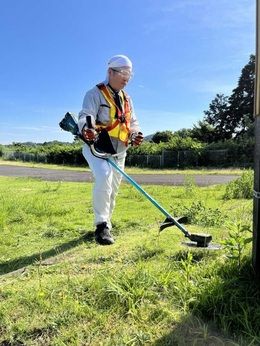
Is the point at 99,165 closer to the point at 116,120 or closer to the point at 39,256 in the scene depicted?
the point at 116,120

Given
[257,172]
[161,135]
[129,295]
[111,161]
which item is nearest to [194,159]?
[161,135]

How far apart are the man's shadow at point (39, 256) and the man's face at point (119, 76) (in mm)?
1767

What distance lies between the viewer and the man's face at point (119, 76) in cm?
482

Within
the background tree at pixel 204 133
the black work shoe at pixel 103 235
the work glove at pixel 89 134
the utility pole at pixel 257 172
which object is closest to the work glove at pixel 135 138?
the work glove at pixel 89 134

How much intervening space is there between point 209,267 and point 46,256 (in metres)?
1.78

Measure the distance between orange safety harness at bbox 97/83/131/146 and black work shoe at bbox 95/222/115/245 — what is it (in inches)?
40.5

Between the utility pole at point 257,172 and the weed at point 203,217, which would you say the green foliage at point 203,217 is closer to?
the weed at point 203,217

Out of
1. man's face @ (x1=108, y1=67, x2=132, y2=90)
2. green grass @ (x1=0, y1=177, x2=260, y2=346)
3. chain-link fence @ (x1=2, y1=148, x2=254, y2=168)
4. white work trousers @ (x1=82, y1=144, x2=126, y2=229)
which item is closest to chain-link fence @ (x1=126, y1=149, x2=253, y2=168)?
chain-link fence @ (x1=2, y1=148, x2=254, y2=168)

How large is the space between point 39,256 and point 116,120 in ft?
5.69

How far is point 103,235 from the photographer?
4.60m

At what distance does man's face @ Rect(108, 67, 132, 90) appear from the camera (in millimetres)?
4824

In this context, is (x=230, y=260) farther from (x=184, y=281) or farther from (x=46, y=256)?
(x=46, y=256)

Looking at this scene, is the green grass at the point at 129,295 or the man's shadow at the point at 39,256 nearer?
the green grass at the point at 129,295

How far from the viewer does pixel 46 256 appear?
14.2 ft
